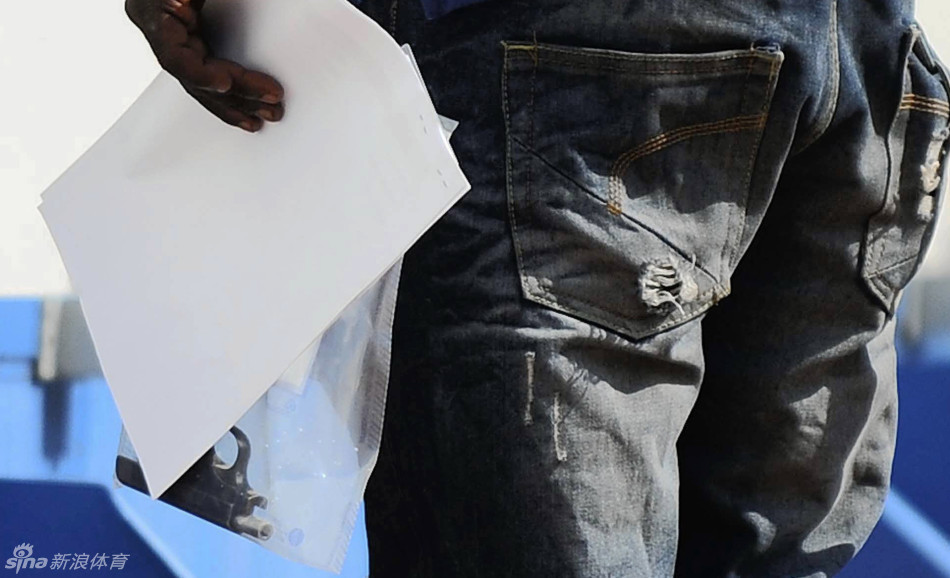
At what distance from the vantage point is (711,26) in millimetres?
561

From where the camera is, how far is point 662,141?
58 centimetres

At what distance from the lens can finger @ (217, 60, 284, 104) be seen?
53cm

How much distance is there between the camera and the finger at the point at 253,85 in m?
0.53

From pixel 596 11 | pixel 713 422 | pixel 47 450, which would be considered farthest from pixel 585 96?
pixel 47 450

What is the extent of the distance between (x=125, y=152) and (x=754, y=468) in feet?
1.31

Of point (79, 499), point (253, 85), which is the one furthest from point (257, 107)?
point (79, 499)

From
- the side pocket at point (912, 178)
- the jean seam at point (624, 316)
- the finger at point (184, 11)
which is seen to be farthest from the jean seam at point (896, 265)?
the finger at point (184, 11)

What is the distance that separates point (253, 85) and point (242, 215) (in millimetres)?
63

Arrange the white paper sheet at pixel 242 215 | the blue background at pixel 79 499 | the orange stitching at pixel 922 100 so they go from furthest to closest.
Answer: the blue background at pixel 79 499, the orange stitching at pixel 922 100, the white paper sheet at pixel 242 215

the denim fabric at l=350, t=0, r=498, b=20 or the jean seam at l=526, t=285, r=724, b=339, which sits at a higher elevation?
the denim fabric at l=350, t=0, r=498, b=20

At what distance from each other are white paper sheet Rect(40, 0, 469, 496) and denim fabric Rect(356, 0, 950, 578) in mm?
65

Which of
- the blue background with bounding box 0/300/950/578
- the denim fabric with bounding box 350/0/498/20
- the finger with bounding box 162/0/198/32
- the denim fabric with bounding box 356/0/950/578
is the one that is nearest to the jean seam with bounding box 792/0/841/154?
the denim fabric with bounding box 356/0/950/578

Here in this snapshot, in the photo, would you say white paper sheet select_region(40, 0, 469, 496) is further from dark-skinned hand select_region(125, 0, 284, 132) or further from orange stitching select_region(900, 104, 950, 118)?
orange stitching select_region(900, 104, 950, 118)

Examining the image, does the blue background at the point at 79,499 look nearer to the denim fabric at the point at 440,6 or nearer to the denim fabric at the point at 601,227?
the denim fabric at the point at 601,227
